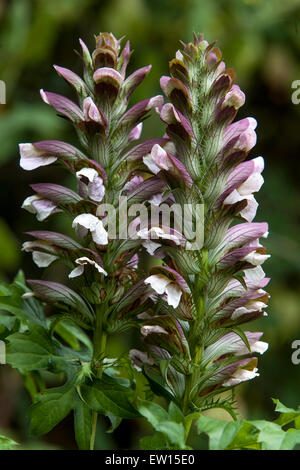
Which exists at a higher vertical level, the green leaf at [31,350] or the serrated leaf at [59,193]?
the serrated leaf at [59,193]

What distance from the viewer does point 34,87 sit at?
178 inches

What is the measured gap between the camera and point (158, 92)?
3.90 meters

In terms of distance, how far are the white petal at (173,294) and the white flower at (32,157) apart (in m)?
0.40

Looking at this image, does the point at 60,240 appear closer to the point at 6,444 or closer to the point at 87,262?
the point at 87,262

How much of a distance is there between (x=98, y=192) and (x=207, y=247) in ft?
0.82

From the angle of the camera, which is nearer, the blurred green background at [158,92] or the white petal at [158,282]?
the white petal at [158,282]

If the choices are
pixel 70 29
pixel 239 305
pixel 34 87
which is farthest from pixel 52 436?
pixel 239 305

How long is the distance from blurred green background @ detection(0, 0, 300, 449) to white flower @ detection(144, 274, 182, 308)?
217cm

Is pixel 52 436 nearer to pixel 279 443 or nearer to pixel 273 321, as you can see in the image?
pixel 273 321

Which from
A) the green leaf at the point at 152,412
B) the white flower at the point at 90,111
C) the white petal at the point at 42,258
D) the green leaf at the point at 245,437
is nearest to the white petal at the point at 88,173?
the white flower at the point at 90,111

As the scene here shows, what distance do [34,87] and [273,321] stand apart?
→ 2.50 meters

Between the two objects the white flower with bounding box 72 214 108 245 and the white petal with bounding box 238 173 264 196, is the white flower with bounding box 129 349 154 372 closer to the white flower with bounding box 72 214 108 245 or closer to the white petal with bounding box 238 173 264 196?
the white flower with bounding box 72 214 108 245

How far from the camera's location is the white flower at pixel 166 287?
1.15m

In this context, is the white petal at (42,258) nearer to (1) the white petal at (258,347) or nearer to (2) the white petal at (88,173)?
(2) the white petal at (88,173)
